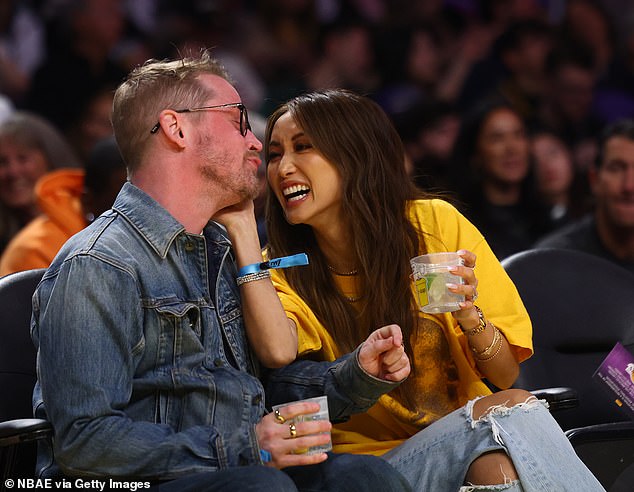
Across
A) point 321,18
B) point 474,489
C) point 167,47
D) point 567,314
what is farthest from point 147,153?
point 321,18

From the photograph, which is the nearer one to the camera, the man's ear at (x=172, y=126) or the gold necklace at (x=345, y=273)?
the man's ear at (x=172, y=126)

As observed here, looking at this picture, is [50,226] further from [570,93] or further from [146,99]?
[570,93]

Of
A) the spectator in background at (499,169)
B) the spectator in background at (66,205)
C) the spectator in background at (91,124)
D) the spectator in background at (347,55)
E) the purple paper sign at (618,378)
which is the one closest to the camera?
the purple paper sign at (618,378)

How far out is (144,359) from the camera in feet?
7.80

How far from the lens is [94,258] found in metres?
2.32

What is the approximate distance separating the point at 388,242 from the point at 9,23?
14.6ft

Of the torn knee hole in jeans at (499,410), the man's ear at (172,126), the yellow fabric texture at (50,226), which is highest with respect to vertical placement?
the man's ear at (172,126)

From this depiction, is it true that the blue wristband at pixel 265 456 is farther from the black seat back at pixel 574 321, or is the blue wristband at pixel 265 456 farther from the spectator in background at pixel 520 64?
the spectator in background at pixel 520 64

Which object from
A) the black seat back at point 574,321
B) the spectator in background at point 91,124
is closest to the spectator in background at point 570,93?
the spectator in background at point 91,124

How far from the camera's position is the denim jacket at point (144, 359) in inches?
87.1

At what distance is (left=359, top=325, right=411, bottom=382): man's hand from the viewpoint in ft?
8.16

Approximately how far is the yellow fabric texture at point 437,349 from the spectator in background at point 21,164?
2503mm

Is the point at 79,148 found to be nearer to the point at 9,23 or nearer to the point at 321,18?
the point at 9,23

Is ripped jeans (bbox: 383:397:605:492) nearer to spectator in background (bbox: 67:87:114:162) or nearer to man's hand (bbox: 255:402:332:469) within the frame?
man's hand (bbox: 255:402:332:469)
